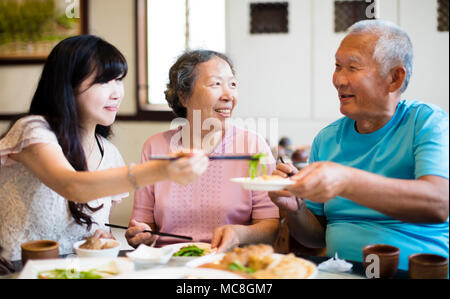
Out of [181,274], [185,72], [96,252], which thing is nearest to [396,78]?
[185,72]

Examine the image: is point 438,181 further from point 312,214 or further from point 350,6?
point 350,6

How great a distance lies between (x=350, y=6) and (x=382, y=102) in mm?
3034

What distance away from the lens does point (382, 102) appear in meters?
1.47

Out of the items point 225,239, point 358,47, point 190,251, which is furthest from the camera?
point 358,47

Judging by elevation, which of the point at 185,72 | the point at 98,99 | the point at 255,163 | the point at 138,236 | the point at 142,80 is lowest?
the point at 138,236

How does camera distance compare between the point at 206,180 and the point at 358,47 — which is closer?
the point at 358,47

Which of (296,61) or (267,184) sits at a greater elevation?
(296,61)

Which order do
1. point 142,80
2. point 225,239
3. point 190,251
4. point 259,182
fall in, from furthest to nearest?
point 142,80 → point 225,239 → point 190,251 → point 259,182

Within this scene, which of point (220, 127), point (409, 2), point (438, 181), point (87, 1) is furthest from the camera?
point (87, 1)

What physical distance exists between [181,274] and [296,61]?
3572 millimetres

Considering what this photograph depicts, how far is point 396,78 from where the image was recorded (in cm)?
147

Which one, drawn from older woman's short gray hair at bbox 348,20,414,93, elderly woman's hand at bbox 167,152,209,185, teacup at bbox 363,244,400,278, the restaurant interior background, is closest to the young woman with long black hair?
elderly woman's hand at bbox 167,152,209,185

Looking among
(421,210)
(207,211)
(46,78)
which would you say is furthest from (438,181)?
(46,78)

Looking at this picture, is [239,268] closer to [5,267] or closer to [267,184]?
[267,184]
